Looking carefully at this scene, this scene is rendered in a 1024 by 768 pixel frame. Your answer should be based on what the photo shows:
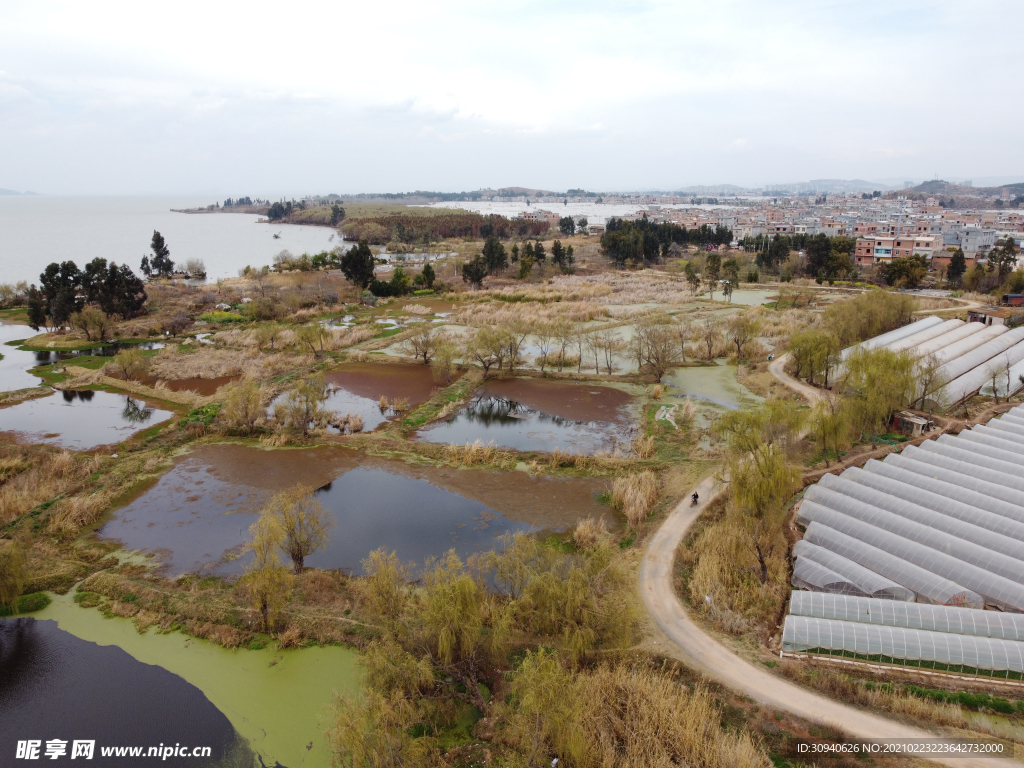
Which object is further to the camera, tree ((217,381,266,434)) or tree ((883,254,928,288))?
tree ((883,254,928,288))

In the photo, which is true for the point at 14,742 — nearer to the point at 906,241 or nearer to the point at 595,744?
the point at 595,744

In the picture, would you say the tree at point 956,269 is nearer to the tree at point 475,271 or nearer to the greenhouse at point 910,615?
the tree at point 475,271

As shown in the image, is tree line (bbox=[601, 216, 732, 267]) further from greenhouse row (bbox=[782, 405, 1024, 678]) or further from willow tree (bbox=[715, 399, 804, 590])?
willow tree (bbox=[715, 399, 804, 590])

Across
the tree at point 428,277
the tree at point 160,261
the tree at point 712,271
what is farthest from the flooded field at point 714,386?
the tree at point 160,261

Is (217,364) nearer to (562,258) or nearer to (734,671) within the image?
(734,671)

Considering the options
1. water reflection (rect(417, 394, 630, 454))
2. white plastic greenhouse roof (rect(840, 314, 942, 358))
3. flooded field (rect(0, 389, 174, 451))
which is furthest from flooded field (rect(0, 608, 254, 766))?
white plastic greenhouse roof (rect(840, 314, 942, 358))
